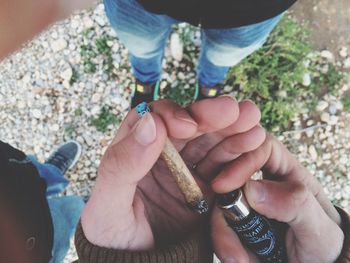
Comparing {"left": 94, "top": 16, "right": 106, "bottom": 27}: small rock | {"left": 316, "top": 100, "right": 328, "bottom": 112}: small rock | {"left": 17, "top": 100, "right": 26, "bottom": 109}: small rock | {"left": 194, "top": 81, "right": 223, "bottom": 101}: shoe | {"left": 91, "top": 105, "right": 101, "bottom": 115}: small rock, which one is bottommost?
{"left": 316, "top": 100, "right": 328, "bottom": 112}: small rock

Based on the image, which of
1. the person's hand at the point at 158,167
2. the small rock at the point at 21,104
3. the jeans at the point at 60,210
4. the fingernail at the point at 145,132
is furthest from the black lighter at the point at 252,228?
the small rock at the point at 21,104

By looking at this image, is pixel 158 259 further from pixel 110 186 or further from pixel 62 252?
pixel 62 252

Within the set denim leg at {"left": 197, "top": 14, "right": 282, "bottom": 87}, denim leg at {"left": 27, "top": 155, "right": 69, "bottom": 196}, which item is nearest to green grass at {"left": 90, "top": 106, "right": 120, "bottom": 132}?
denim leg at {"left": 27, "top": 155, "right": 69, "bottom": 196}

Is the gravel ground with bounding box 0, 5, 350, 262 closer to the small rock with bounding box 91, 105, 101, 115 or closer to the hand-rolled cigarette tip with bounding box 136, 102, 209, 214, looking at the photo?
the small rock with bounding box 91, 105, 101, 115

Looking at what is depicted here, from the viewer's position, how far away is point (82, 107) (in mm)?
1867

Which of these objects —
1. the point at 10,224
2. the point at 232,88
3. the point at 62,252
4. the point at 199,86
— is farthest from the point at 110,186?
the point at 232,88

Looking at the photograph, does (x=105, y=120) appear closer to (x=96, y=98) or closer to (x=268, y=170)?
(x=96, y=98)

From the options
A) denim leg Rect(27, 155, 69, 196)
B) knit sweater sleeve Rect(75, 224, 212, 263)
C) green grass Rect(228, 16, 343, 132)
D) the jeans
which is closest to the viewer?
knit sweater sleeve Rect(75, 224, 212, 263)

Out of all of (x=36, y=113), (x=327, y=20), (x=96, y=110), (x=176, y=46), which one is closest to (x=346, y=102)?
(x=327, y=20)

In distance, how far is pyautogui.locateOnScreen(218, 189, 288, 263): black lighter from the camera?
0.82 metres

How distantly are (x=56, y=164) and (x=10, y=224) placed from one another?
843mm

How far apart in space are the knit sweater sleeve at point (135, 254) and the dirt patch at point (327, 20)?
4.22ft

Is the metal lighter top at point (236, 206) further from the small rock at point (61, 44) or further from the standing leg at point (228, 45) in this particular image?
the small rock at point (61, 44)

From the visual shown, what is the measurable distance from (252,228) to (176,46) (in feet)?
3.67
